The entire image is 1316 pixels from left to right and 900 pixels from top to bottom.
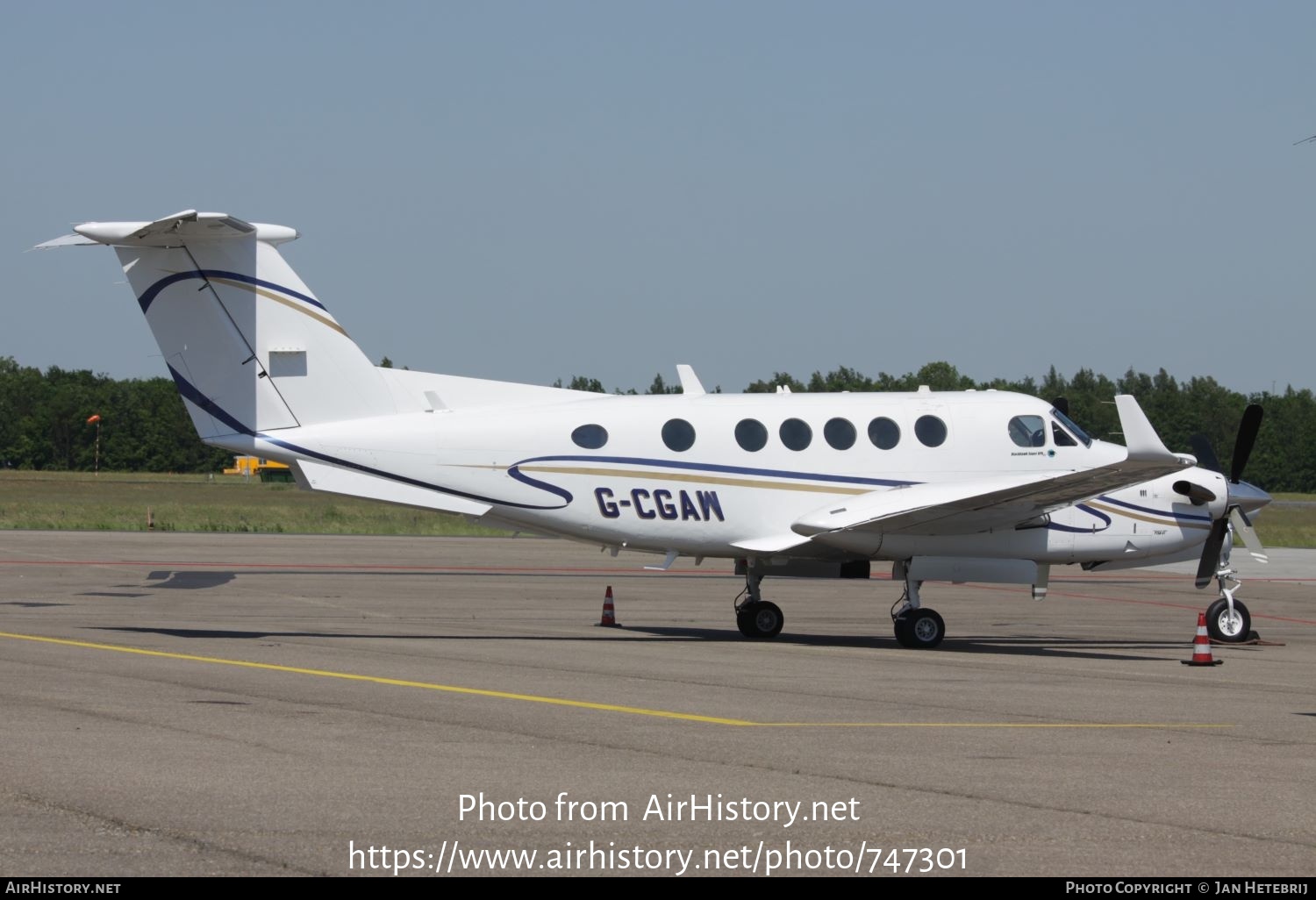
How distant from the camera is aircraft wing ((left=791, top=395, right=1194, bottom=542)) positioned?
694 inches

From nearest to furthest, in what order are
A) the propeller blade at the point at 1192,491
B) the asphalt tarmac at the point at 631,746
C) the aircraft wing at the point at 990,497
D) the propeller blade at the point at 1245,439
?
the asphalt tarmac at the point at 631,746, the aircraft wing at the point at 990,497, the propeller blade at the point at 1192,491, the propeller blade at the point at 1245,439

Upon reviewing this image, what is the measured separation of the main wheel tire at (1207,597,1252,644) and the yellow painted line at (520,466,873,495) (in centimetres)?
519

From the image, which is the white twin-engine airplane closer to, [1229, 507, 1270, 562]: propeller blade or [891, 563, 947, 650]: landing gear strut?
[891, 563, 947, 650]: landing gear strut

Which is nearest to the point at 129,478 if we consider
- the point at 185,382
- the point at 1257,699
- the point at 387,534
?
the point at 387,534

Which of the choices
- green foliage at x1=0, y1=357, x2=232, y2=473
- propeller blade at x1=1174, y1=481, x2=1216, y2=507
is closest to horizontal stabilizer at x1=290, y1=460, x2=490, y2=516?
propeller blade at x1=1174, y1=481, x2=1216, y2=507

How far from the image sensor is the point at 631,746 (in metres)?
10.4

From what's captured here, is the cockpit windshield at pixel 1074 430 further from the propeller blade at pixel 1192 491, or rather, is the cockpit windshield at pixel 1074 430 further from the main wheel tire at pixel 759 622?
the main wheel tire at pixel 759 622

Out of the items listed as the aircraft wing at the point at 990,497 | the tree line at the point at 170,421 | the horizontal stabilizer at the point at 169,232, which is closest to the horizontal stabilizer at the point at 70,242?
the horizontal stabilizer at the point at 169,232

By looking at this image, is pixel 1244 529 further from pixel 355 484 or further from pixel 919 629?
pixel 355 484

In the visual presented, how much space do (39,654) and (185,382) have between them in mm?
4295

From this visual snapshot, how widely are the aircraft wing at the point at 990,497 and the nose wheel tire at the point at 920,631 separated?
1096 millimetres

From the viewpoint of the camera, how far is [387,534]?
162 feet

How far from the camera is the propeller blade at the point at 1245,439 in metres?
21.3

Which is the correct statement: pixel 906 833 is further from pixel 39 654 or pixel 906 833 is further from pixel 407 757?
pixel 39 654
